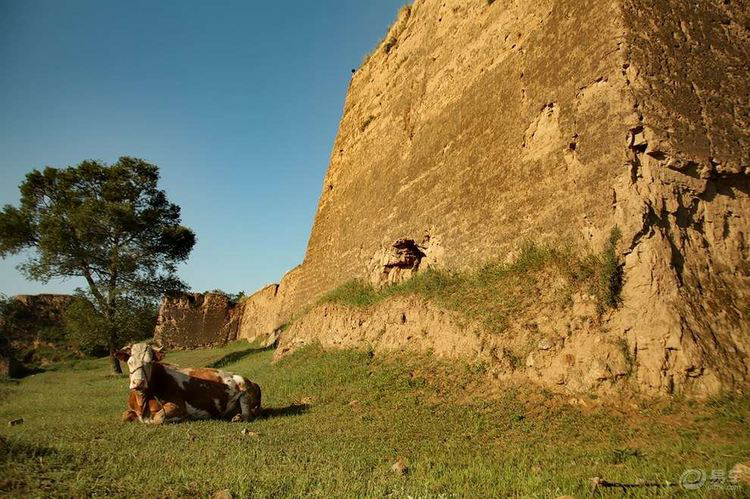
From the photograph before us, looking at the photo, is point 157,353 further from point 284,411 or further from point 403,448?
point 403,448

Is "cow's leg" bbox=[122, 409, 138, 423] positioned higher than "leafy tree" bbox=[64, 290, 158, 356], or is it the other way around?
"leafy tree" bbox=[64, 290, 158, 356]

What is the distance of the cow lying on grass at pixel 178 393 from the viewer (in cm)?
663

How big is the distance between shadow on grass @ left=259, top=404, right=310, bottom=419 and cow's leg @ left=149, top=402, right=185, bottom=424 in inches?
52.0

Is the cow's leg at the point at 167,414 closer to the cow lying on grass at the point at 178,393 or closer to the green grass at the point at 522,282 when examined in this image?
the cow lying on grass at the point at 178,393

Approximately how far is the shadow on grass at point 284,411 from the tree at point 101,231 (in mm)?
15852

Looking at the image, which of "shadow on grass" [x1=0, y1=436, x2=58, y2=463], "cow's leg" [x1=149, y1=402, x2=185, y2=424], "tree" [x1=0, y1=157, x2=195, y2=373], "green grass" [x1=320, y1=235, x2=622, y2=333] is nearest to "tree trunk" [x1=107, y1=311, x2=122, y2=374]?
"tree" [x1=0, y1=157, x2=195, y2=373]

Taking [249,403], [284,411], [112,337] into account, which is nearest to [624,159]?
[284,411]

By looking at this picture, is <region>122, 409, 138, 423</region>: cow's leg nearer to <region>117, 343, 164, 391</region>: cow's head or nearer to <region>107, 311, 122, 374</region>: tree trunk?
<region>117, 343, 164, 391</region>: cow's head

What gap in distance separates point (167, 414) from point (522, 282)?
18.9 feet

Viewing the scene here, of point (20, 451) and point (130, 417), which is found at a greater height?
point (20, 451)

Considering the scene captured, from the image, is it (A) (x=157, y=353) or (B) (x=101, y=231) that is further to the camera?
(B) (x=101, y=231)

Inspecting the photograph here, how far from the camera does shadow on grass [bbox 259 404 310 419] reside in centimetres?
753

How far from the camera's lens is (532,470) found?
3.95 metres

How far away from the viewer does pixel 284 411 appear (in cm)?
782
